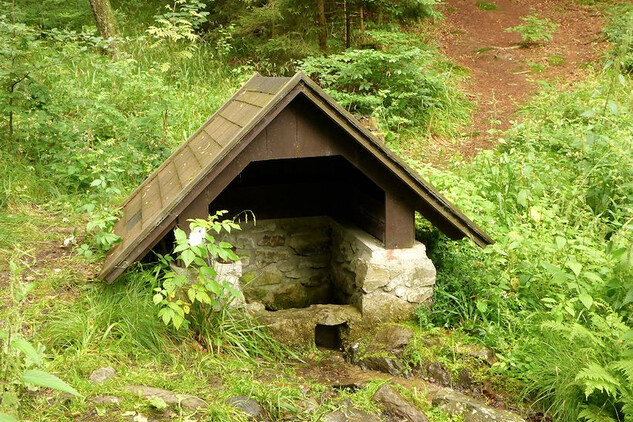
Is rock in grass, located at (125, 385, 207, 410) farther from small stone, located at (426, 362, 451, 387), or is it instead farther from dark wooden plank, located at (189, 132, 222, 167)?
small stone, located at (426, 362, 451, 387)

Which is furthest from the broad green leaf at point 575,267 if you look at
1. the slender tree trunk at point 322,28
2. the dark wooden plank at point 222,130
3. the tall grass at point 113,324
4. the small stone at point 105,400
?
the slender tree trunk at point 322,28

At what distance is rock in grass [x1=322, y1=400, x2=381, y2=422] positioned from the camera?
3737 millimetres

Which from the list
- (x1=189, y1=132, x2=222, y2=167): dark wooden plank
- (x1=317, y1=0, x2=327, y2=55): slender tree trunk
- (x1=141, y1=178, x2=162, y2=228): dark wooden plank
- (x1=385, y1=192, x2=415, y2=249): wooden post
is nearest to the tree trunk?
(x1=317, y1=0, x2=327, y2=55): slender tree trunk

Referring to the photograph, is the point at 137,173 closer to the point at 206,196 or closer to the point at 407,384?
the point at 206,196

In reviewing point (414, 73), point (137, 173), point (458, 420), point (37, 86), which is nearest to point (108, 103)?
point (37, 86)

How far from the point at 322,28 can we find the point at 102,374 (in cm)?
770

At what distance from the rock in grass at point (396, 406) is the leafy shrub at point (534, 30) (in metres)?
11.5

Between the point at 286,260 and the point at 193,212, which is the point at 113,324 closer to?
the point at 193,212

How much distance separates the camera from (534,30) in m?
13.8

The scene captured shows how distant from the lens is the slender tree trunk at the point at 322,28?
995cm

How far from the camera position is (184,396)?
3.57 meters

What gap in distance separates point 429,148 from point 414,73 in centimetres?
131

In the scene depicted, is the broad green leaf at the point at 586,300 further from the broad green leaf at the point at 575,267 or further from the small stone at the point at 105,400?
the small stone at the point at 105,400

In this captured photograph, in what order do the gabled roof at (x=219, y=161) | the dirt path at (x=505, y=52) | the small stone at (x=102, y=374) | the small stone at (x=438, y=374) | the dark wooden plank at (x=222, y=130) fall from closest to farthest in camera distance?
the small stone at (x=102, y=374)
the gabled roof at (x=219, y=161)
the dark wooden plank at (x=222, y=130)
the small stone at (x=438, y=374)
the dirt path at (x=505, y=52)
